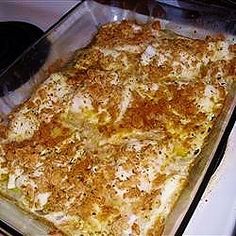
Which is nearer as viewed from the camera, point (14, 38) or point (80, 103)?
point (80, 103)

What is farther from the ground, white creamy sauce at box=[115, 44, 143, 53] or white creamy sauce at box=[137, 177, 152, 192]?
white creamy sauce at box=[115, 44, 143, 53]

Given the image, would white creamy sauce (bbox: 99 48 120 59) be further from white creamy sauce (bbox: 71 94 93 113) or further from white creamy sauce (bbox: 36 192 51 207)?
white creamy sauce (bbox: 36 192 51 207)

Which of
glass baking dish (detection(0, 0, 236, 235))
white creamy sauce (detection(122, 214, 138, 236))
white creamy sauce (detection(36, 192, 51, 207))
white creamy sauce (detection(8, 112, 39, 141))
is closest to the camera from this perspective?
white creamy sauce (detection(122, 214, 138, 236))

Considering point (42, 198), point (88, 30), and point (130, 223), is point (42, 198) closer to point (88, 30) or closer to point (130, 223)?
point (130, 223)

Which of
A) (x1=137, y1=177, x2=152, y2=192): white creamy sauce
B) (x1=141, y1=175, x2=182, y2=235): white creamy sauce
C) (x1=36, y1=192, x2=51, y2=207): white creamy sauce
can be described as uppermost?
(x1=36, y1=192, x2=51, y2=207): white creamy sauce

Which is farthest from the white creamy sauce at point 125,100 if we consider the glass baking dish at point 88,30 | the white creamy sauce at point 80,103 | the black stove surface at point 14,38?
the black stove surface at point 14,38

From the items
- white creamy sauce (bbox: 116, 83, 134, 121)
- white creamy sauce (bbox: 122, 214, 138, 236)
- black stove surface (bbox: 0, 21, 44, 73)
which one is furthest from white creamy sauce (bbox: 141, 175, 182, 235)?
black stove surface (bbox: 0, 21, 44, 73)

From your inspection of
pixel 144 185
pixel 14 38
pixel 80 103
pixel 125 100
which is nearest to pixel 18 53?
pixel 14 38

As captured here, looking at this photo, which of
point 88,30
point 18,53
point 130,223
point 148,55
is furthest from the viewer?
point 88,30

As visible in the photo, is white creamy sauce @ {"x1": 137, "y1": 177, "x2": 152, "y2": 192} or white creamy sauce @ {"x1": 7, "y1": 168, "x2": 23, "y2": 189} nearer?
white creamy sauce @ {"x1": 137, "y1": 177, "x2": 152, "y2": 192}

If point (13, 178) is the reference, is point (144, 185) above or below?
below

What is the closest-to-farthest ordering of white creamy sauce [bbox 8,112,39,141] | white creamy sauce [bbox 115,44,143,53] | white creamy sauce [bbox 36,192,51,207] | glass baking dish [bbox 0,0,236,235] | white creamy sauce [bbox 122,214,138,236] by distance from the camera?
1. white creamy sauce [bbox 122,214,138,236]
2. white creamy sauce [bbox 36,192,51,207]
3. white creamy sauce [bbox 8,112,39,141]
4. glass baking dish [bbox 0,0,236,235]
5. white creamy sauce [bbox 115,44,143,53]

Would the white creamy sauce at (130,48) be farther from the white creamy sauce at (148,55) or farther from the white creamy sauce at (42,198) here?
the white creamy sauce at (42,198)
